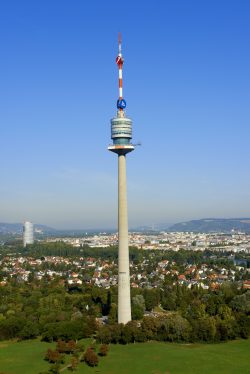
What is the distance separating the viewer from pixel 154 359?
3916 cm

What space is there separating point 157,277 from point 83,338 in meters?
43.2

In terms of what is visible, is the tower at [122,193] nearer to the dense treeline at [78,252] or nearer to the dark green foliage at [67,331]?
the dark green foliage at [67,331]

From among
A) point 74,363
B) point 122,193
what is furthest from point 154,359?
point 122,193

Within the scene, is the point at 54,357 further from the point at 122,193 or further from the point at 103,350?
the point at 122,193

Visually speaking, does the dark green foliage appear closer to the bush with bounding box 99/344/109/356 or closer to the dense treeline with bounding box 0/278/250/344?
the dense treeline with bounding box 0/278/250/344

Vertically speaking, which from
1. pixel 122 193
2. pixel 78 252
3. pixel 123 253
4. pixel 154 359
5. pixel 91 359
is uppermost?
pixel 122 193

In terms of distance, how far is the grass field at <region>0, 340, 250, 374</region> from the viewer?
120ft

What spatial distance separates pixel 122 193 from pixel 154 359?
1988 cm

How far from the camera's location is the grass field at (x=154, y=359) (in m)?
36.6

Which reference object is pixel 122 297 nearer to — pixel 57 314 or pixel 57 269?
pixel 57 314

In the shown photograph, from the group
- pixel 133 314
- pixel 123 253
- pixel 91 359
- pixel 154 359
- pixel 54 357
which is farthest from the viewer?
pixel 133 314

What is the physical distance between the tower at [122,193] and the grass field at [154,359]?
310 inches

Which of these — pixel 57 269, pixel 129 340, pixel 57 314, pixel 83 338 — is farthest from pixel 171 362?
pixel 57 269

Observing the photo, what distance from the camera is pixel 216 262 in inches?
4289
